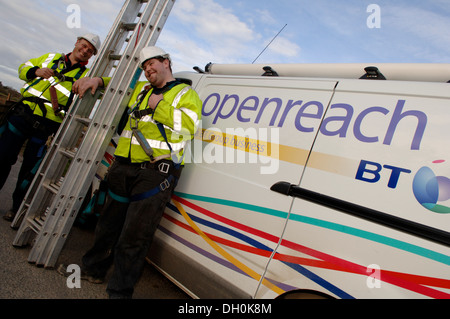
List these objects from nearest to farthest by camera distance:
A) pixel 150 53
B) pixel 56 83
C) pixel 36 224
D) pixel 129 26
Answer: pixel 150 53
pixel 36 224
pixel 129 26
pixel 56 83

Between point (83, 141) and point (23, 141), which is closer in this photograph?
point (83, 141)

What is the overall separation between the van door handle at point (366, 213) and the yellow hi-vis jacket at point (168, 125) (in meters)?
0.83

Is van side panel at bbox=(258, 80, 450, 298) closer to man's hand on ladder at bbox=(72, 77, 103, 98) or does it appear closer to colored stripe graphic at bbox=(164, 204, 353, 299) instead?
colored stripe graphic at bbox=(164, 204, 353, 299)

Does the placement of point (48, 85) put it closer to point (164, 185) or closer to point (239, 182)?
point (164, 185)

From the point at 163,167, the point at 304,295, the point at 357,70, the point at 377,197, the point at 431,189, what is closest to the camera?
the point at 431,189

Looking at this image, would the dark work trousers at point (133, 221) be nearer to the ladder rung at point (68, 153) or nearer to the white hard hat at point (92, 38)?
the ladder rung at point (68, 153)

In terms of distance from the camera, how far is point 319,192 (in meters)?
1.85

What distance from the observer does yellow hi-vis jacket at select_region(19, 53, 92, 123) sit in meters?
3.29

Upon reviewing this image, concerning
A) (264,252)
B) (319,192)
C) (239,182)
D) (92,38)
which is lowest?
(264,252)

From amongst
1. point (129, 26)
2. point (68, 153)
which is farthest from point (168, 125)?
point (129, 26)

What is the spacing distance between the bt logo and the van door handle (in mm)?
114

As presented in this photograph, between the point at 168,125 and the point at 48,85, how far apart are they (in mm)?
1878

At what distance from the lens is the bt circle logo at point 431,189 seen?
1.51 m

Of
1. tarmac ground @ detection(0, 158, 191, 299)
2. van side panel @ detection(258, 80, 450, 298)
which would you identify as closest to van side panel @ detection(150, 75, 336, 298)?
van side panel @ detection(258, 80, 450, 298)
